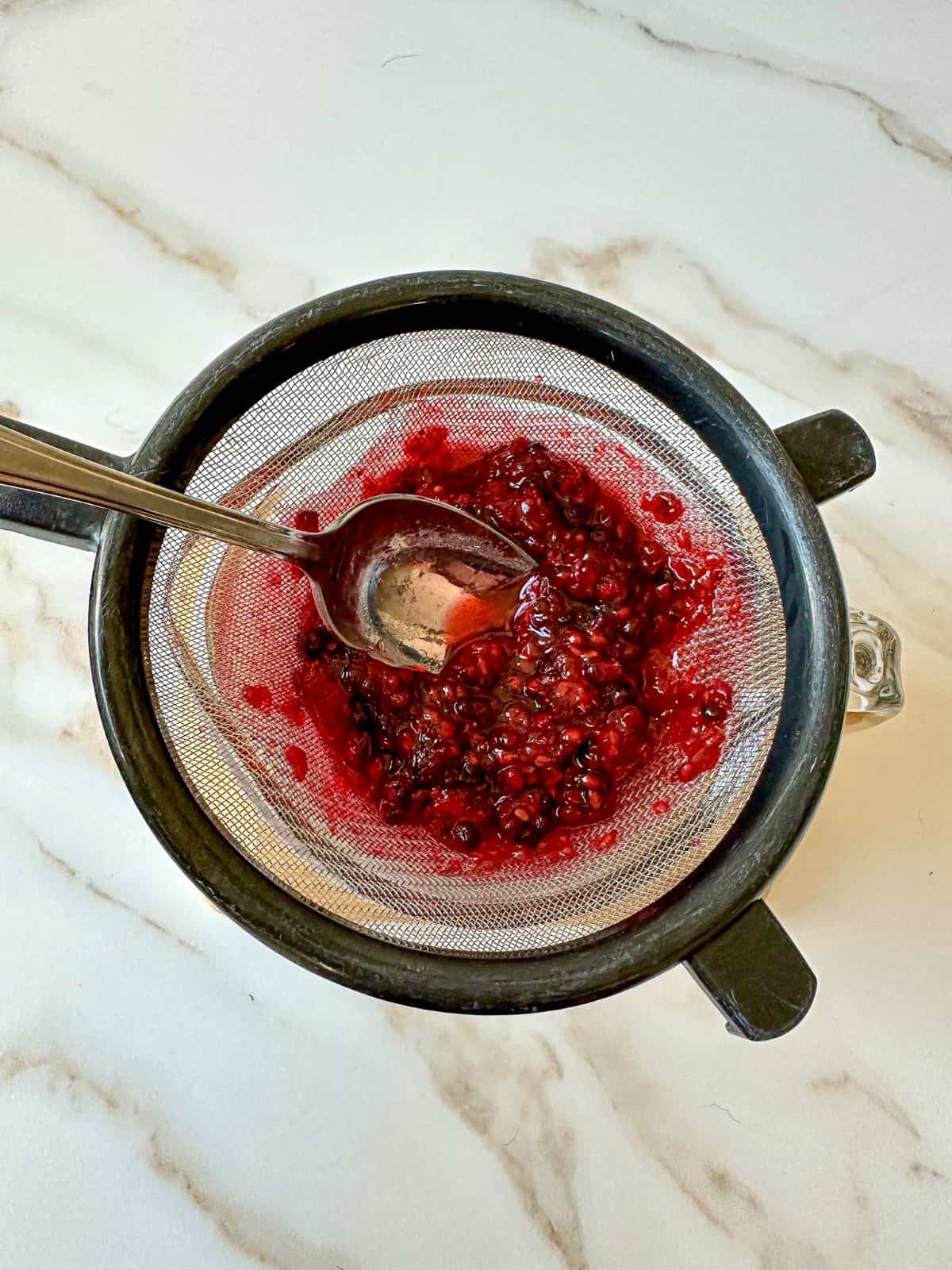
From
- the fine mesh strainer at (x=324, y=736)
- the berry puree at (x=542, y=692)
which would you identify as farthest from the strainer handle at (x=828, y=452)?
the berry puree at (x=542, y=692)

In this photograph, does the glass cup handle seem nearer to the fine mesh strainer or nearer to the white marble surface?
the fine mesh strainer

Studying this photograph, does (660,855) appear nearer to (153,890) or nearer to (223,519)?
(223,519)

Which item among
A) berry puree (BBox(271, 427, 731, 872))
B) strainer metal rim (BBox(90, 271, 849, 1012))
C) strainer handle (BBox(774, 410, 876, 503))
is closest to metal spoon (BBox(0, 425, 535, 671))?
berry puree (BBox(271, 427, 731, 872))

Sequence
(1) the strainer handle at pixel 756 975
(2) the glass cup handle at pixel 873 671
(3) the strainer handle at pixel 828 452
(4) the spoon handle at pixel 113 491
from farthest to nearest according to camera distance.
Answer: (2) the glass cup handle at pixel 873 671 < (3) the strainer handle at pixel 828 452 < (1) the strainer handle at pixel 756 975 < (4) the spoon handle at pixel 113 491

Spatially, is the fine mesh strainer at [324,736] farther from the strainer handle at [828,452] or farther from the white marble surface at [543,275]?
the white marble surface at [543,275]

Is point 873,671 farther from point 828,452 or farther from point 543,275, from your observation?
point 543,275

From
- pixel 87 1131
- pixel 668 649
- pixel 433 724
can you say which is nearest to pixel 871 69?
pixel 668 649

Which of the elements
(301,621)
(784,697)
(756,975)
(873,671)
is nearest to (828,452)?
(784,697)
